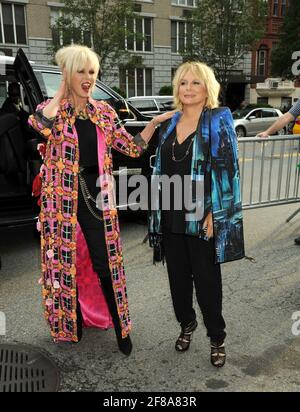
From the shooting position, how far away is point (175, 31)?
113ft

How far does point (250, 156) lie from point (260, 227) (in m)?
1.02

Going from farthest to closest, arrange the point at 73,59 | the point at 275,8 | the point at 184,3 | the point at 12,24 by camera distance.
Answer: the point at 275,8 < the point at 184,3 < the point at 12,24 < the point at 73,59

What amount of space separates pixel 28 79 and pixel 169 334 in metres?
2.88

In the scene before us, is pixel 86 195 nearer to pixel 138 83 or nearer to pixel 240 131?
pixel 240 131

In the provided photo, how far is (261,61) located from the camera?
1592 inches

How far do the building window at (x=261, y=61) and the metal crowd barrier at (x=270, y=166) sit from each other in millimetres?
36550

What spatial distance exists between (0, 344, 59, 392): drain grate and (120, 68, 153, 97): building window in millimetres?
30139

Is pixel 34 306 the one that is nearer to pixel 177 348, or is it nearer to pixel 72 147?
pixel 177 348

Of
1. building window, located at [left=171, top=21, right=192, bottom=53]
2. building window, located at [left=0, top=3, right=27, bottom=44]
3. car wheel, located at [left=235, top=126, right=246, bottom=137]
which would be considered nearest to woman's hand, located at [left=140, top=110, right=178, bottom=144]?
car wheel, located at [left=235, top=126, right=246, bottom=137]

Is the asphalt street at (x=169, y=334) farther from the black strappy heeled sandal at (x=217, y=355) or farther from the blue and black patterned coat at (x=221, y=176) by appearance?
the blue and black patterned coat at (x=221, y=176)

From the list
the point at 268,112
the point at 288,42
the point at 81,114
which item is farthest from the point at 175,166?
the point at 288,42

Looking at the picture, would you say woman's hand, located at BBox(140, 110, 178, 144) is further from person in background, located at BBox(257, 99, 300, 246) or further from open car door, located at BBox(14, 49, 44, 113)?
open car door, located at BBox(14, 49, 44, 113)

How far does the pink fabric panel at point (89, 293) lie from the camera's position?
312cm

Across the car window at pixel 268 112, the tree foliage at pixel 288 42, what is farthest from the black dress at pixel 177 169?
the tree foliage at pixel 288 42
